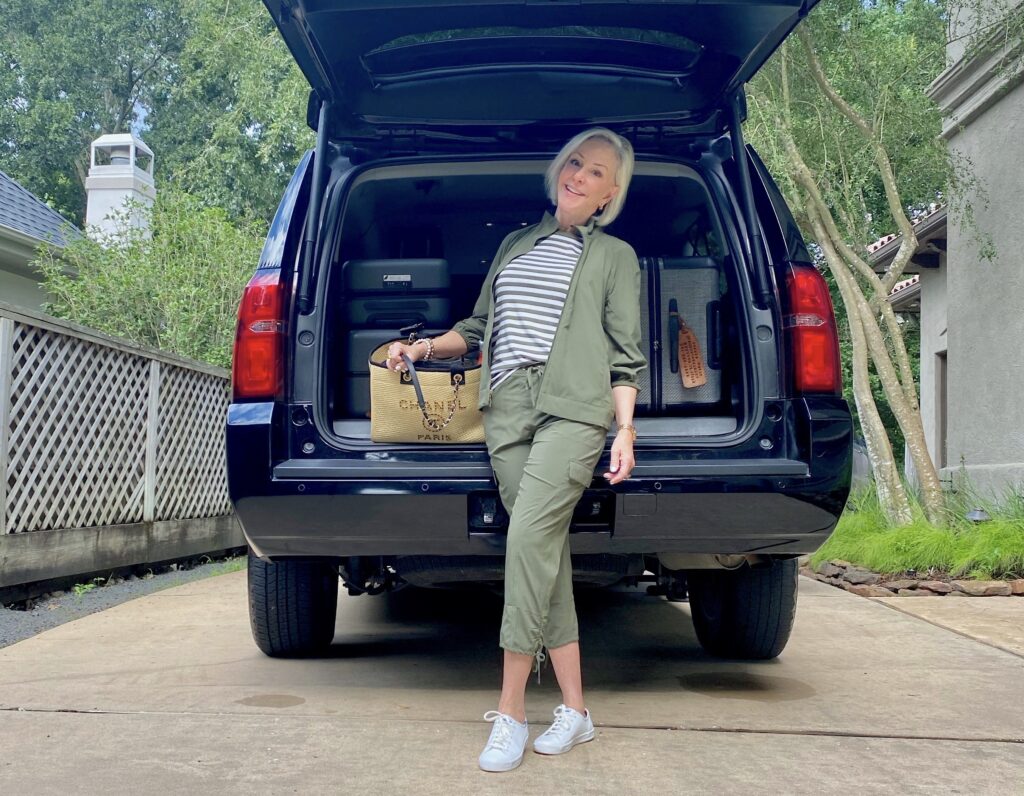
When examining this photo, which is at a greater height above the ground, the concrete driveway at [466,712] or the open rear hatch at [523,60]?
the open rear hatch at [523,60]

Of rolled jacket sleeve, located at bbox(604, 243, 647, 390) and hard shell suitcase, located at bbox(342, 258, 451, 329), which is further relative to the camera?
hard shell suitcase, located at bbox(342, 258, 451, 329)

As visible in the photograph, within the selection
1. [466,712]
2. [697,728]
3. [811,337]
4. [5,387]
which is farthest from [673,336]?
[5,387]

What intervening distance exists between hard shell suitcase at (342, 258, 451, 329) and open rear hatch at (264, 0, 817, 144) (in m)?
0.44

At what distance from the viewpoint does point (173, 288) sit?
11.1m

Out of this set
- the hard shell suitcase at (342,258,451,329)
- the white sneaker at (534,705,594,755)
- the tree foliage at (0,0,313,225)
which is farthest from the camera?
the tree foliage at (0,0,313,225)

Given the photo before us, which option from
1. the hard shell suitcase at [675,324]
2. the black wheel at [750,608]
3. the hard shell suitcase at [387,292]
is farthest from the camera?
the black wheel at [750,608]

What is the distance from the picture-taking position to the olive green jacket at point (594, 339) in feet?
10.3

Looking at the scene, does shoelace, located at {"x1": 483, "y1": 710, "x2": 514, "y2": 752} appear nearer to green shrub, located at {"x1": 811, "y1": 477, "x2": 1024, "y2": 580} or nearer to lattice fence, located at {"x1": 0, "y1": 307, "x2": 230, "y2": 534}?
lattice fence, located at {"x1": 0, "y1": 307, "x2": 230, "y2": 534}

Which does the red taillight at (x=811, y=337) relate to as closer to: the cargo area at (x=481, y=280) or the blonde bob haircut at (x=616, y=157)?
the cargo area at (x=481, y=280)

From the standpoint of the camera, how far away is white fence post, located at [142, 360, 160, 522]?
709 centimetres

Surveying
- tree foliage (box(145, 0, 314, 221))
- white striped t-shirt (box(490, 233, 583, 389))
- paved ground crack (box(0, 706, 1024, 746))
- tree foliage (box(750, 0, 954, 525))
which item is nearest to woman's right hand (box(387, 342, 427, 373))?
white striped t-shirt (box(490, 233, 583, 389))

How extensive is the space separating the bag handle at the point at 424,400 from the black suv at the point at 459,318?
0.08 meters

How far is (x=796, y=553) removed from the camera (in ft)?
11.2

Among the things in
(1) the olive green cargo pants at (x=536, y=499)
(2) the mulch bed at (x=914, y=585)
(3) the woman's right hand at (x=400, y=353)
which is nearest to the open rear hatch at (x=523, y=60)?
(3) the woman's right hand at (x=400, y=353)
